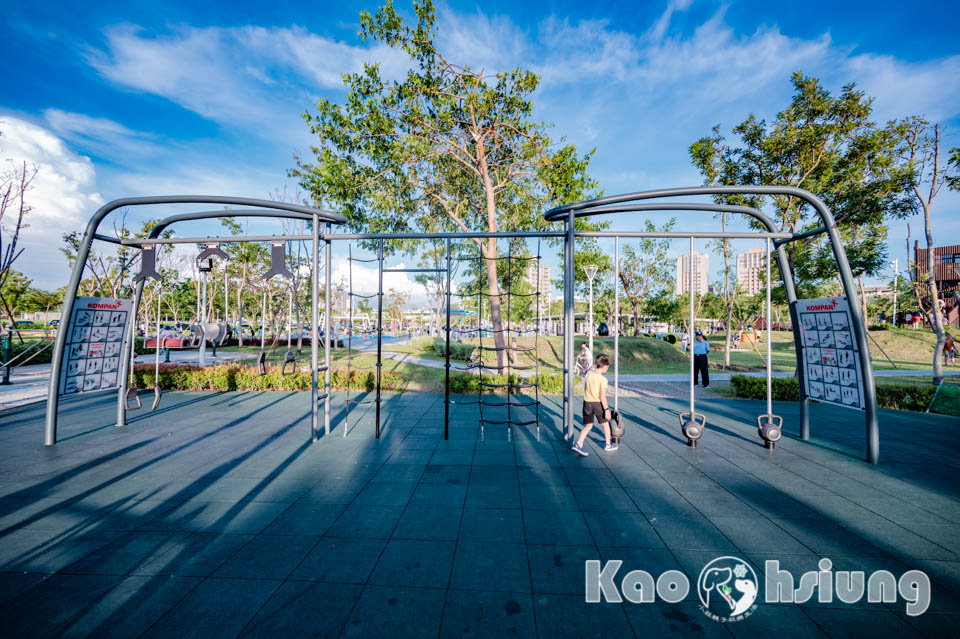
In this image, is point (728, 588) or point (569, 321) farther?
point (569, 321)

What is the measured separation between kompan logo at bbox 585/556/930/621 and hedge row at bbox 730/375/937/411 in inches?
265

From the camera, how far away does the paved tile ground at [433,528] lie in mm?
2543

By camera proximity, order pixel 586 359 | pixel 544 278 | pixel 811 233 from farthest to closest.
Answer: pixel 544 278
pixel 586 359
pixel 811 233

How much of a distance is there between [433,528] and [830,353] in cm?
669

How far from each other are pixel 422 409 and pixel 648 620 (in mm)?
6902

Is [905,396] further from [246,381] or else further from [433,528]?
[246,381]

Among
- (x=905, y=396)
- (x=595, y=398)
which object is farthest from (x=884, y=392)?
(x=595, y=398)

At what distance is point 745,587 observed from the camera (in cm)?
283

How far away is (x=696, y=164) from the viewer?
14.2 metres

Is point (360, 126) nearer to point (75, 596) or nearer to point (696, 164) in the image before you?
point (696, 164)

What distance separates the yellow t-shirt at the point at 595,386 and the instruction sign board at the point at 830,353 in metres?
3.76

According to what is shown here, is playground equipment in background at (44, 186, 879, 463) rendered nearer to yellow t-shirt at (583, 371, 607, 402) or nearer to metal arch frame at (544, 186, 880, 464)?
metal arch frame at (544, 186, 880, 464)

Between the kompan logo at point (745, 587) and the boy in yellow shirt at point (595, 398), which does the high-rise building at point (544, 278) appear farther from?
the kompan logo at point (745, 587)

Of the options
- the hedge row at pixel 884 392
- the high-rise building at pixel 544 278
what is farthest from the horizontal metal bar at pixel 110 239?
the hedge row at pixel 884 392
